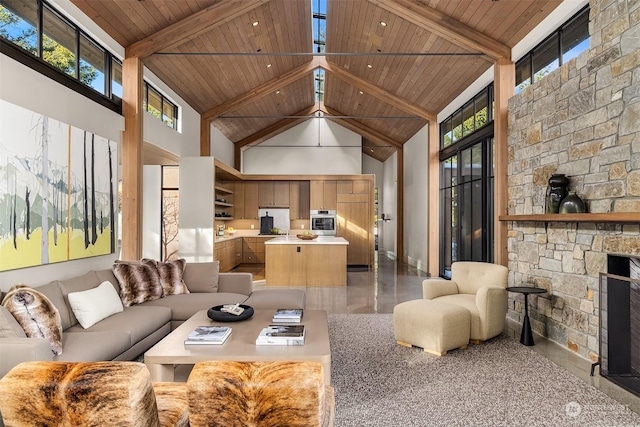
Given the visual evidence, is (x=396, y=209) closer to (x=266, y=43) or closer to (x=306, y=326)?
(x=266, y=43)

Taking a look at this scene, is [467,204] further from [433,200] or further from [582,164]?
[582,164]

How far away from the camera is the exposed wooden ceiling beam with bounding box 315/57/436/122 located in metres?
7.85

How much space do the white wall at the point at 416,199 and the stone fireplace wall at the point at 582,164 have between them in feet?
12.7

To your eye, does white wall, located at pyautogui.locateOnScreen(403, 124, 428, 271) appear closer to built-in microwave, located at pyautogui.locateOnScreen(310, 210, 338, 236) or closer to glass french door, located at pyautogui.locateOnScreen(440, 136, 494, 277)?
glass french door, located at pyautogui.locateOnScreen(440, 136, 494, 277)

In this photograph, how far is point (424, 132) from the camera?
8695 millimetres

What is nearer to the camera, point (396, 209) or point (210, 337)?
point (210, 337)

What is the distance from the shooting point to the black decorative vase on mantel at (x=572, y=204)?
10.6 ft

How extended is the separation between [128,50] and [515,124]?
499 cm

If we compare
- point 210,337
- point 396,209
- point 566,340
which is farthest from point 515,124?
point 396,209

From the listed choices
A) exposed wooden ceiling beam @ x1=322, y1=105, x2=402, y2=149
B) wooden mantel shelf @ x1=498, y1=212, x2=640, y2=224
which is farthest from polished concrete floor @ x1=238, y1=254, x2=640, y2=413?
exposed wooden ceiling beam @ x1=322, y1=105, x2=402, y2=149

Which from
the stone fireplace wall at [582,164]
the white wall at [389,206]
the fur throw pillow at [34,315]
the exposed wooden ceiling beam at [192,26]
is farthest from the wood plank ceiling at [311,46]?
the fur throw pillow at [34,315]

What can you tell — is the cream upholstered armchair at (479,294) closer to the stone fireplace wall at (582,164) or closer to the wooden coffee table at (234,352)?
the stone fireplace wall at (582,164)

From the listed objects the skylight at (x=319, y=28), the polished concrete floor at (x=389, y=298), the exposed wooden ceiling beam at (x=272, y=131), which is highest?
the skylight at (x=319, y=28)

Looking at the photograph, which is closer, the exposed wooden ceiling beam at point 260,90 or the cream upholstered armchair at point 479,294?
the cream upholstered armchair at point 479,294
